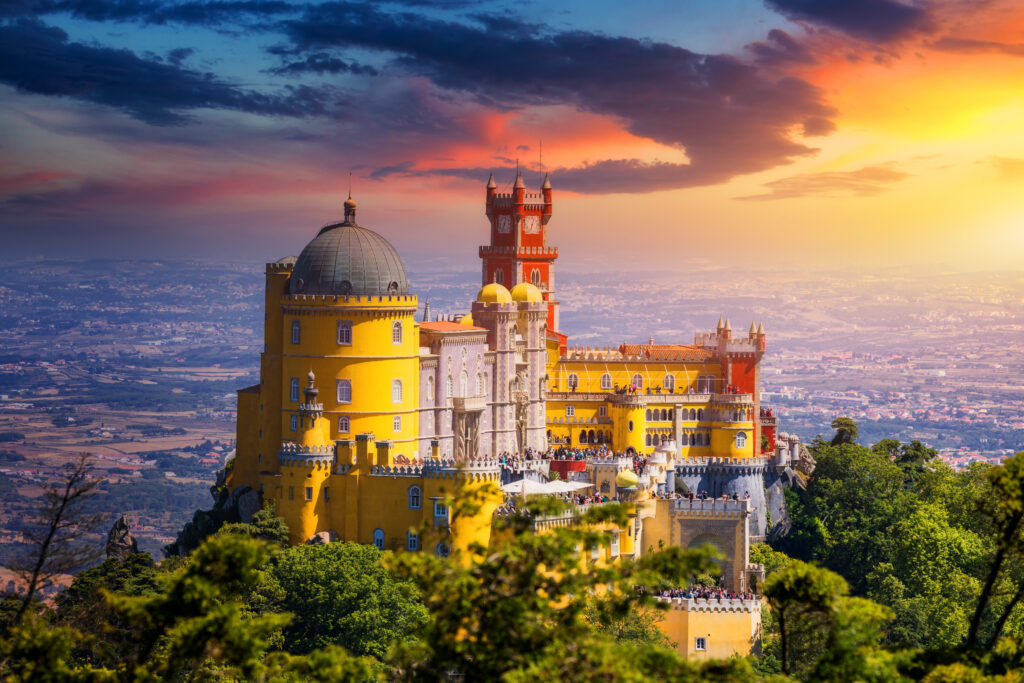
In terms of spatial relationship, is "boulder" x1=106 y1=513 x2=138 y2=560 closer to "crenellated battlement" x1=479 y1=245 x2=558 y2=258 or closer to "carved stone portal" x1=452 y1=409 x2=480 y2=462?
"carved stone portal" x1=452 y1=409 x2=480 y2=462

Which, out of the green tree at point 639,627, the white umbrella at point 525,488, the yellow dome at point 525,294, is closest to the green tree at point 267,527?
the white umbrella at point 525,488

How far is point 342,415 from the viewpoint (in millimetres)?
84312

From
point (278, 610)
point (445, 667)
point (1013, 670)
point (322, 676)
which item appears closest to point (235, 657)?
point (322, 676)

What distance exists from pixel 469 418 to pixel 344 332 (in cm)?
1119

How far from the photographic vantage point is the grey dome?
84.4 meters

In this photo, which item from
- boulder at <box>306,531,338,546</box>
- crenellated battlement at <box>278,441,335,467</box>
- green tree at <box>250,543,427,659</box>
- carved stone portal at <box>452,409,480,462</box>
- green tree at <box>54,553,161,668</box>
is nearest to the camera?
green tree at <box>54,553,161,668</box>

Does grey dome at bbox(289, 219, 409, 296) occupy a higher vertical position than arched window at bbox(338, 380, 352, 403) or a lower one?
higher

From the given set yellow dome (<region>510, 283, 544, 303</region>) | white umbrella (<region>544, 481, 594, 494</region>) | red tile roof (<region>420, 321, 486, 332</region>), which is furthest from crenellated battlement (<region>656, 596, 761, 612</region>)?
yellow dome (<region>510, 283, 544, 303</region>)

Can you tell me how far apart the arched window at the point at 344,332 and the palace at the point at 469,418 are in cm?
8

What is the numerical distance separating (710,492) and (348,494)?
28545 millimetres

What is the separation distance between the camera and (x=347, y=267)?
8450 centimetres

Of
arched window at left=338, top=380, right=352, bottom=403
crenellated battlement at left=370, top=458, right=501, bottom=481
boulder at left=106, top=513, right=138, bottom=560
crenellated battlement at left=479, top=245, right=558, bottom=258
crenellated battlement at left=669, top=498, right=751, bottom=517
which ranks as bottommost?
boulder at left=106, top=513, right=138, bottom=560

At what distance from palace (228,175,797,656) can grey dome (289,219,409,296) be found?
0.09 metres

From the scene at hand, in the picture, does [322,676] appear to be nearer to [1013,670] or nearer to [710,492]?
[1013,670]
